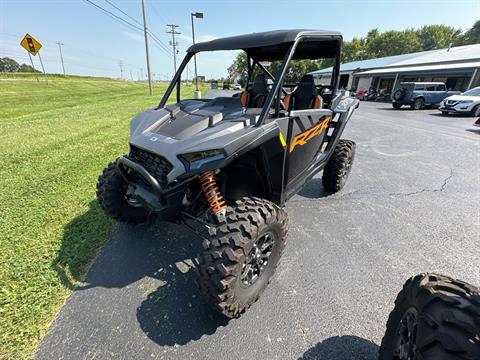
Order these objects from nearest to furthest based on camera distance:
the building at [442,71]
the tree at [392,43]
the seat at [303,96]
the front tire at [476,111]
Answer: the seat at [303,96] < the front tire at [476,111] < the building at [442,71] < the tree at [392,43]

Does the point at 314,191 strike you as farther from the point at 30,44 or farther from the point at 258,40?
the point at 30,44

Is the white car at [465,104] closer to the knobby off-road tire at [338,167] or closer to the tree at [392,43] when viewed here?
the knobby off-road tire at [338,167]

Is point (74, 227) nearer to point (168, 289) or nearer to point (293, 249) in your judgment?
point (168, 289)

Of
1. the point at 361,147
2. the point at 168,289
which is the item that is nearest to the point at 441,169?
the point at 361,147

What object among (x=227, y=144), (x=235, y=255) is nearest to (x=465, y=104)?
(x=227, y=144)

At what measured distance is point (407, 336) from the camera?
4.53ft

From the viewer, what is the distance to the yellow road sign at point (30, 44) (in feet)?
64.3

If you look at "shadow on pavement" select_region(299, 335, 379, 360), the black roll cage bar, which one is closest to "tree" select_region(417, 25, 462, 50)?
the black roll cage bar

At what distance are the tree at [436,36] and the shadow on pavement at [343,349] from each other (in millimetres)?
89201

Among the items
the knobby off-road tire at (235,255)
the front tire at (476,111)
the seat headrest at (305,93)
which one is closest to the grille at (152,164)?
the knobby off-road tire at (235,255)

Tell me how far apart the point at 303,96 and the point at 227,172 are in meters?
1.95

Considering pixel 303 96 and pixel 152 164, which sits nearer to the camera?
pixel 152 164

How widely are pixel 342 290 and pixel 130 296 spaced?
5.93ft

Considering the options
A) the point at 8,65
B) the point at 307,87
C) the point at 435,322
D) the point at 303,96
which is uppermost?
the point at 8,65
